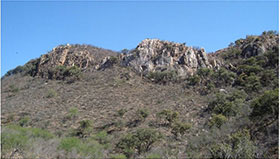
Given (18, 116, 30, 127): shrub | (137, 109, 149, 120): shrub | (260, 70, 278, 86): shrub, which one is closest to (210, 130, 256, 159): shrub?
(137, 109, 149, 120): shrub

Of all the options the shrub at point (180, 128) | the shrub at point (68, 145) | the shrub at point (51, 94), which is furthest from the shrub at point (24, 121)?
the shrub at point (180, 128)

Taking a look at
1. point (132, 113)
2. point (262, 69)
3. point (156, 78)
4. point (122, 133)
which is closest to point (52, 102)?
point (132, 113)

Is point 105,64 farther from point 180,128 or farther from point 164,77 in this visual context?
point 180,128

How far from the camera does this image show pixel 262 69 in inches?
1328

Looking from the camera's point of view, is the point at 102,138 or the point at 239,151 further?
the point at 102,138

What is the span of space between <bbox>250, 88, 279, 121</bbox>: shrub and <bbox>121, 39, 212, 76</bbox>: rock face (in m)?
19.6

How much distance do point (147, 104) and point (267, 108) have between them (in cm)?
1397

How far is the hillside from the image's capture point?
14.0 metres

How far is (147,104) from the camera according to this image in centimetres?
2800

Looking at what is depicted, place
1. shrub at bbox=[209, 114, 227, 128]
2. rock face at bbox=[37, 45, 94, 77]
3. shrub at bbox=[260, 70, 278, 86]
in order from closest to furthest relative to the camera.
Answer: shrub at bbox=[209, 114, 227, 128]
shrub at bbox=[260, 70, 278, 86]
rock face at bbox=[37, 45, 94, 77]

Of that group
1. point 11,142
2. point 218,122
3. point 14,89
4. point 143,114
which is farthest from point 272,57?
point 14,89

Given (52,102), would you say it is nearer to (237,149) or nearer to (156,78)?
(156,78)

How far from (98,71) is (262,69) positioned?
2492 centimetres

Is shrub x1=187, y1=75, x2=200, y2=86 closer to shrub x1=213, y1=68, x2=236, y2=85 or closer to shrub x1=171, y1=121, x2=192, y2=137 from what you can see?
shrub x1=213, y1=68, x2=236, y2=85
